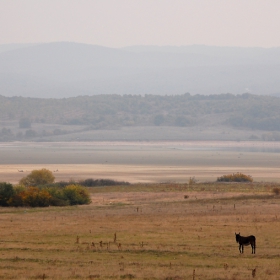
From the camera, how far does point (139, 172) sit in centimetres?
7906

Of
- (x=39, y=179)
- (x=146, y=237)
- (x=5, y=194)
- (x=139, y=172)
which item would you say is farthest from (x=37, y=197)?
(x=139, y=172)

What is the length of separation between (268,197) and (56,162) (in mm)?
56753

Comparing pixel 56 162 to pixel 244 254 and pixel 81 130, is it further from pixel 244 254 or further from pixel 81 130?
pixel 81 130

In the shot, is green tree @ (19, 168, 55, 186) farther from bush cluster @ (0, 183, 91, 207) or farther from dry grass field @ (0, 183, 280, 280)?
dry grass field @ (0, 183, 280, 280)

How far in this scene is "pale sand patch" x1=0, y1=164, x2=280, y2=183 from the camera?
226ft

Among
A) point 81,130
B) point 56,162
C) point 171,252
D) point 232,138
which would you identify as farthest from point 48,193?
point 81,130

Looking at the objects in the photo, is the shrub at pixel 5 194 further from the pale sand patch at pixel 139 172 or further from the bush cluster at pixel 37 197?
the pale sand patch at pixel 139 172

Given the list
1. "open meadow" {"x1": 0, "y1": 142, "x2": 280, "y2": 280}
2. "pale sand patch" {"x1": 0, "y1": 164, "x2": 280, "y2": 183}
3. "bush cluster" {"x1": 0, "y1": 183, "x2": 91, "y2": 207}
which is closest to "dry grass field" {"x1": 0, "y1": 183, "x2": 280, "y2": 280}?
"open meadow" {"x1": 0, "y1": 142, "x2": 280, "y2": 280}

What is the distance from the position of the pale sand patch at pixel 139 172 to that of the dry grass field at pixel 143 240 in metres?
27.7

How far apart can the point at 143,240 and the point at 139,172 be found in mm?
55141

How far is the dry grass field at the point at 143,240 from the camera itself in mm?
18141

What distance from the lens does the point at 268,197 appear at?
141 ft

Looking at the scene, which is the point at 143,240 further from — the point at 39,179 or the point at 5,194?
the point at 39,179

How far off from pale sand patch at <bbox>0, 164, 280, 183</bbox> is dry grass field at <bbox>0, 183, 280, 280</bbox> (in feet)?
90.8
